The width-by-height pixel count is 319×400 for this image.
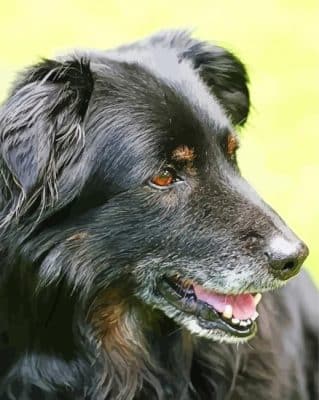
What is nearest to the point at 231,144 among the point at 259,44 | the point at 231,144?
the point at 231,144

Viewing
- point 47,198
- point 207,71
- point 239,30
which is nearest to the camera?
point 47,198

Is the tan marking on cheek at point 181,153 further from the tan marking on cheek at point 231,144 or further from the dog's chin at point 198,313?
the dog's chin at point 198,313

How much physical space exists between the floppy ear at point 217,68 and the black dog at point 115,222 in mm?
124

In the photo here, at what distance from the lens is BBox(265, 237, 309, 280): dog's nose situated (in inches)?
103

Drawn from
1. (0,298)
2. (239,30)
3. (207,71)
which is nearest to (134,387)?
(0,298)

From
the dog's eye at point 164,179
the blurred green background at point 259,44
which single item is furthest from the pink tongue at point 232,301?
the blurred green background at point 259,44

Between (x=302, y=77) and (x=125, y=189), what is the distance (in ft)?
12.2

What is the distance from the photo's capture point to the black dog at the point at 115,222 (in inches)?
103

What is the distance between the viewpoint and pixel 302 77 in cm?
619

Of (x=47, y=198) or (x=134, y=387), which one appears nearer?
(x=47, y=198)

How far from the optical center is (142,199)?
263 cm

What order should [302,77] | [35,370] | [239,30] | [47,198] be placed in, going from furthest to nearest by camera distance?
[239,30], [302,77], [35,370], [47,198]

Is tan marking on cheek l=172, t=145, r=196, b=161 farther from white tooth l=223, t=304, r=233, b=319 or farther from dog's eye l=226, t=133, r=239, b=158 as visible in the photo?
white tooth l=223, t=304, r=233, b=319

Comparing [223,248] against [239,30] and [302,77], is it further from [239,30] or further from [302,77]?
[239,30]
